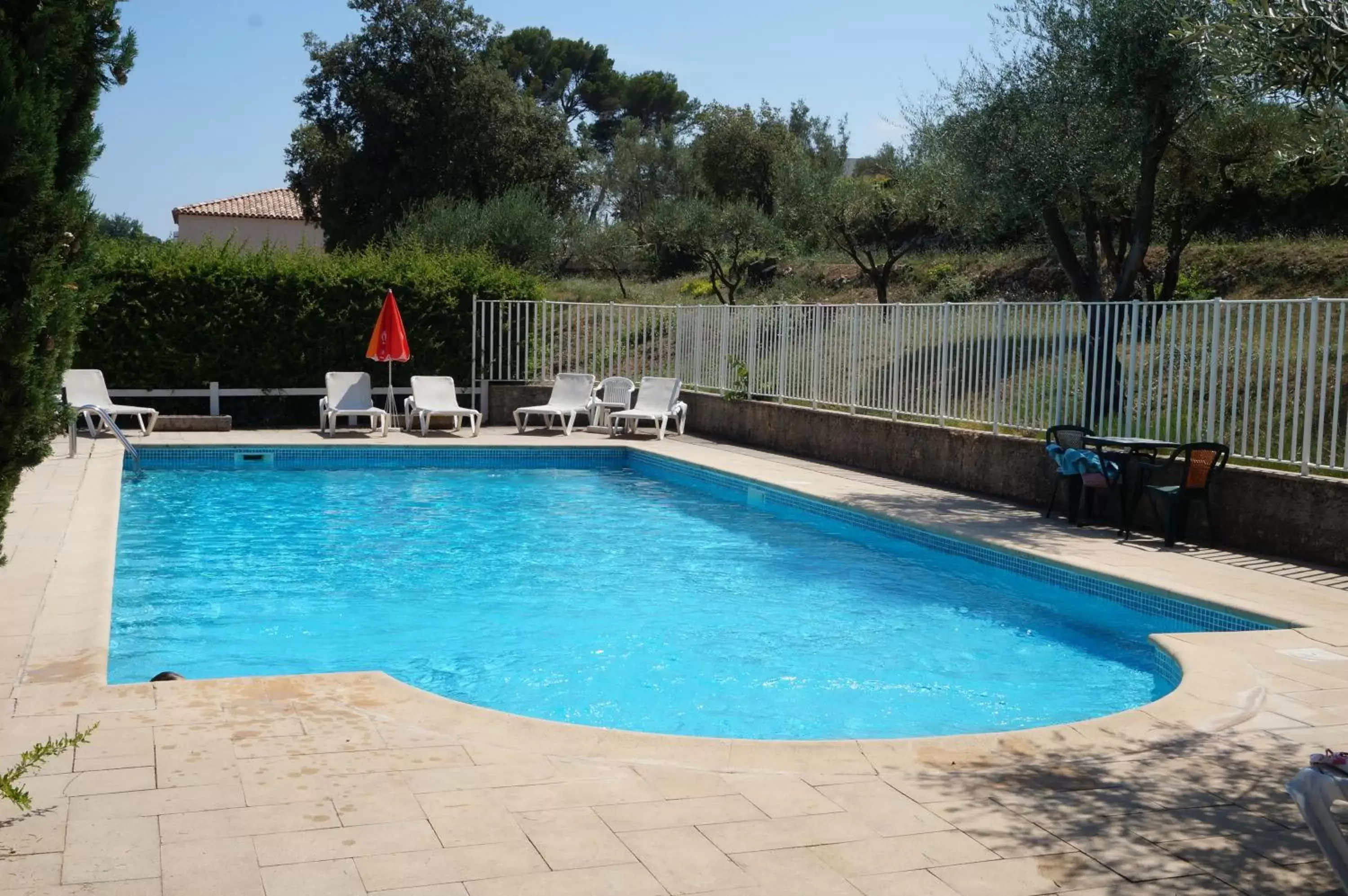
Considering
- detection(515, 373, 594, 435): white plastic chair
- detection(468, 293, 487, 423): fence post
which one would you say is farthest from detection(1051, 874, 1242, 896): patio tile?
detection(468, 293, 487, 423): fence post

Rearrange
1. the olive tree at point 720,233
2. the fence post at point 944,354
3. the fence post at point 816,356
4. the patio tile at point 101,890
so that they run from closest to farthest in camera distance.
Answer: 1. the patio tile at point 101,890
2. the fence post at point 944,354
3. the fence post at point 816,356
4. the olive tree at point 720,233

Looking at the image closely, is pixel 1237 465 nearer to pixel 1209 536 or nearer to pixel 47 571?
pixel 1209 536

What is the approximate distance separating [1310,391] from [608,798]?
21.7 ft

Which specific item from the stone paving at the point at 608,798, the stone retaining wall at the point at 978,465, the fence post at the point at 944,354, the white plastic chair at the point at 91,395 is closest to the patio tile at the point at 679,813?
the stone paving at the point at 608,798

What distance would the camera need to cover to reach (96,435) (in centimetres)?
1537

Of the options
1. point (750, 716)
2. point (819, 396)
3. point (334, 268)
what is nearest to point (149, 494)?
point (334, 268)

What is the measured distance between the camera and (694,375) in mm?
18438

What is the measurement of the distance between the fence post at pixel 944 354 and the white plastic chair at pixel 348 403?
773cm

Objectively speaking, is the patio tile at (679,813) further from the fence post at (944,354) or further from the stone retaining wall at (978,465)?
the fence post at (944,354)

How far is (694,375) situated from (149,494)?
8.29m

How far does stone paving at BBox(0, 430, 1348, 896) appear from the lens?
10.7 feet

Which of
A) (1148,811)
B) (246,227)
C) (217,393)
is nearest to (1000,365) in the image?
(1148,811)

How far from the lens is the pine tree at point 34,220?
3775 millimetres

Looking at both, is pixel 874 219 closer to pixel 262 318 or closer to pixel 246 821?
pixel 262 318
